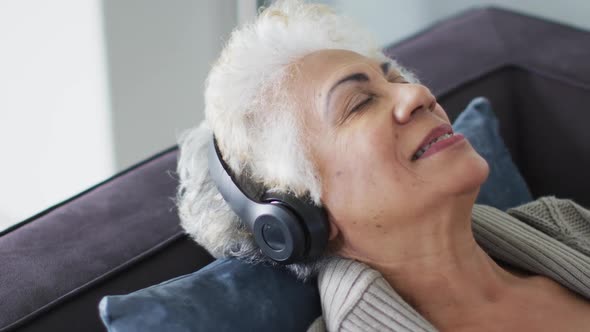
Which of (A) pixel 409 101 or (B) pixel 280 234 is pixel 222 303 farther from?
(A) pixel 409 101

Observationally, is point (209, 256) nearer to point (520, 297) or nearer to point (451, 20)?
point (520, 297)

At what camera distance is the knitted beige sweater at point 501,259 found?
1337 mm

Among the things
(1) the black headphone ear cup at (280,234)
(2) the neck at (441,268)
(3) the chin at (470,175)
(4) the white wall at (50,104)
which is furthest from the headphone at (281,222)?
(4) the white wall at (50,104)

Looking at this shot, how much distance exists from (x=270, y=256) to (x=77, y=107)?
2.86 feet

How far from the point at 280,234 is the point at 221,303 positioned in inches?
5.5

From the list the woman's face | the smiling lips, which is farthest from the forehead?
the smiling lips

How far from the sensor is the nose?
135 centimetres

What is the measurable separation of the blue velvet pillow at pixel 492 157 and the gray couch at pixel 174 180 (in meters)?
0.15

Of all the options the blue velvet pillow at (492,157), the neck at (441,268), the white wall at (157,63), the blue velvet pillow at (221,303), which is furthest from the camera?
the white wall at (157,63)

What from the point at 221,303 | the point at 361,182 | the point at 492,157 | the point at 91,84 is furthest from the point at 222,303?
the point at 91,84

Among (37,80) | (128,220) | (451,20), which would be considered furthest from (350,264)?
(451,20)

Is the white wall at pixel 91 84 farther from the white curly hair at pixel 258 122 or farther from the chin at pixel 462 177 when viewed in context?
the chin at pixel 462 177

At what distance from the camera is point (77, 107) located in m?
2.05

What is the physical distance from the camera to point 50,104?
2000 millimetres
